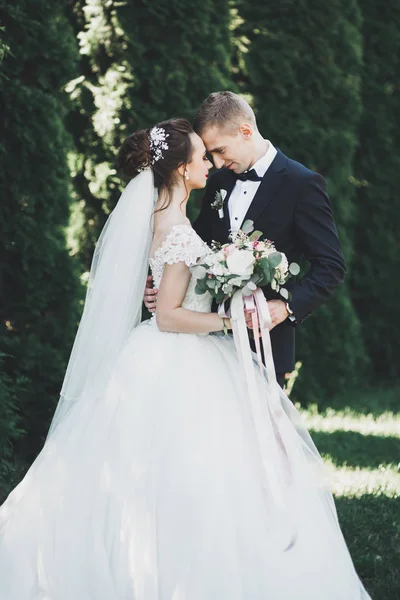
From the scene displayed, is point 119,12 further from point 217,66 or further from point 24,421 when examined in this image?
point 24,421

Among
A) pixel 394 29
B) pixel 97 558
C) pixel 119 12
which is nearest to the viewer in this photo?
pixel 97 558

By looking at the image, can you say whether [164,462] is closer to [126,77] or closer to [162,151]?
[162,151]

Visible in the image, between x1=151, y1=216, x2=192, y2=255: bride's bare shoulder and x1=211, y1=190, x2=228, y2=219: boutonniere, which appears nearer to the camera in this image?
x1=151, y1=216, x2=192, y2=255: bride's bare shoulder

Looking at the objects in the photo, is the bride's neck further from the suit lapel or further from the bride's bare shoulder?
the suit lapel

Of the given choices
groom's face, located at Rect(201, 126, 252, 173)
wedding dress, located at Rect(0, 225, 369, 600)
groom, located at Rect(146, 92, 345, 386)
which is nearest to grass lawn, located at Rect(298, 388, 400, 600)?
wedding dress, located at Rect(0, 225, 369, 600)

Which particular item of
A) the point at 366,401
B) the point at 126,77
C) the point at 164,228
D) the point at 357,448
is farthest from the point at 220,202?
the point at 366,401

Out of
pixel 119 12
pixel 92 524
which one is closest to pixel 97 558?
pixel 92 524

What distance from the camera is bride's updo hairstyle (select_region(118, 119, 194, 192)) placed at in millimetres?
3891

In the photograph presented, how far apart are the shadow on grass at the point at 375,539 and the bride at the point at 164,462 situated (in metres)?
0.46

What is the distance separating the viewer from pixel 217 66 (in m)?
7.01

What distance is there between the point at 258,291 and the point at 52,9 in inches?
103

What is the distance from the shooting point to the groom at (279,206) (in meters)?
3.91

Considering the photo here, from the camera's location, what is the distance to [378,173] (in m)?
9.24

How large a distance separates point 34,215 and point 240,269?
224 cm
